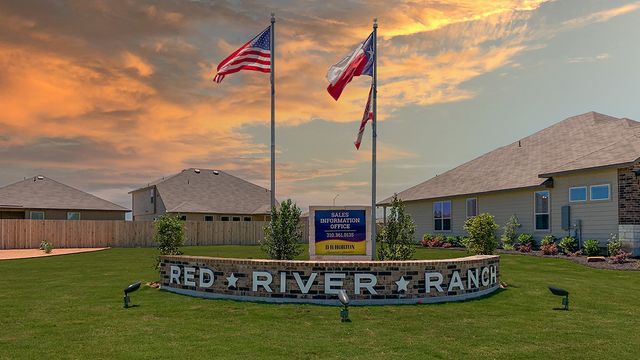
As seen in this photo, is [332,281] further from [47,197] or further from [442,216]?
[47,197]

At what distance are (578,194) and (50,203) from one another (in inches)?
1873

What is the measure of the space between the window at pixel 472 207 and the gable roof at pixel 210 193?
23.6 meters

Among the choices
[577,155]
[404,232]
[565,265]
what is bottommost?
[565,265]

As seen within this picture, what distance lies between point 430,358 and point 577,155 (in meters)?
26.0

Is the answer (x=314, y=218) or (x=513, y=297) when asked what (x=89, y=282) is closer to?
(x=314, y=218)

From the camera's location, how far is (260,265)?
47.7 feet

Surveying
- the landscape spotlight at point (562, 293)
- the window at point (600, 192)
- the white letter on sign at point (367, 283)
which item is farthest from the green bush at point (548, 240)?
the white letter on sign at point (367, 283)

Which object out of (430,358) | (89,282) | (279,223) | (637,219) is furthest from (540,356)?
(637,219)

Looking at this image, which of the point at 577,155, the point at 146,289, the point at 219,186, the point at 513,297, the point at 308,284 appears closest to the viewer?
the point at 308,284

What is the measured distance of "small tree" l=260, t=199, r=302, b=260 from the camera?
1953 centimetres

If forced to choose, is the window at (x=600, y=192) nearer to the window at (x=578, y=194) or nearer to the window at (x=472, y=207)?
the window at (x=578, y=194)

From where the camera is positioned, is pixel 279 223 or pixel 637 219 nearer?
pixel 279 223

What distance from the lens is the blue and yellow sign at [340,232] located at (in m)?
17.1

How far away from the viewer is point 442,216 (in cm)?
4072
